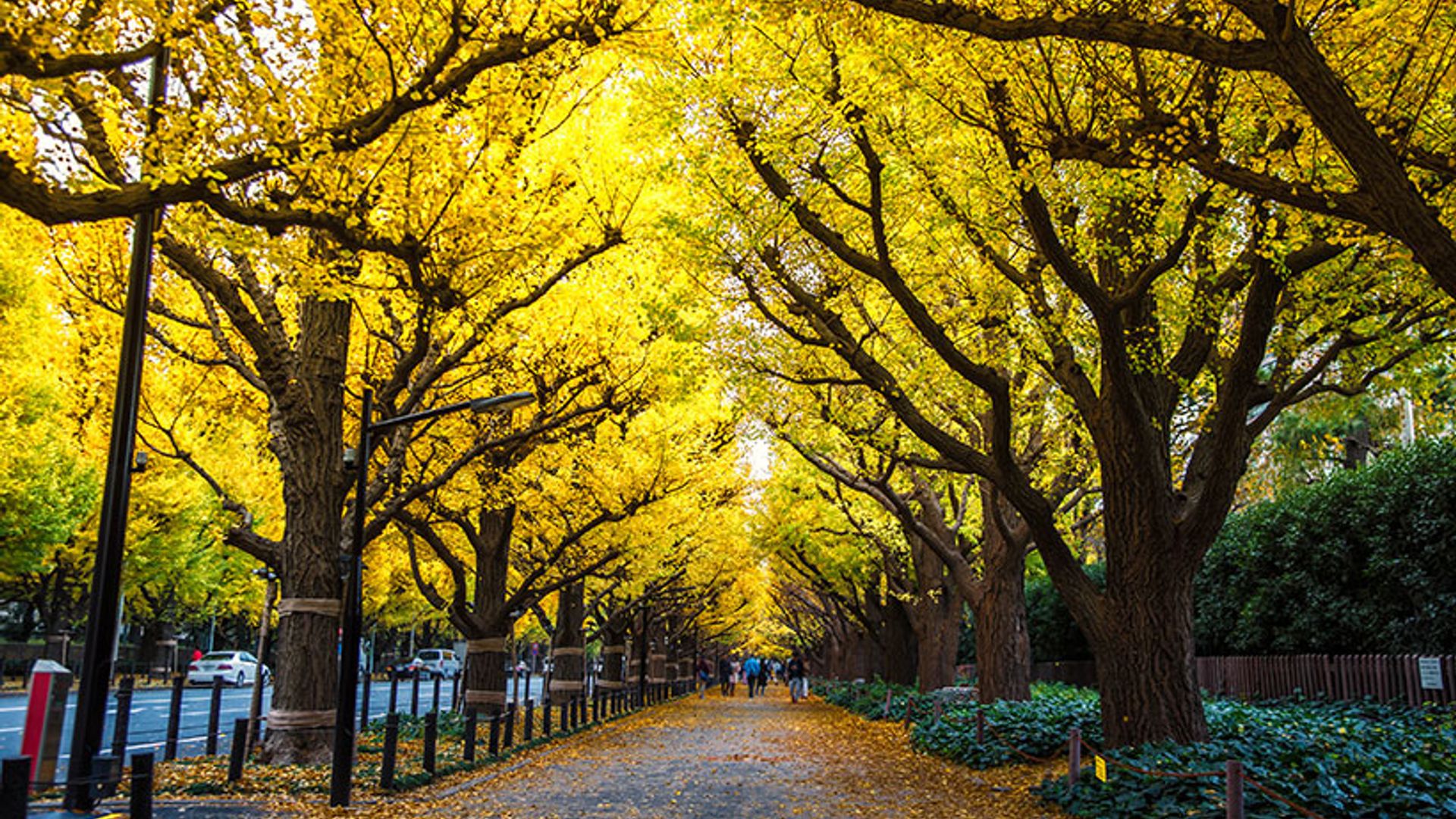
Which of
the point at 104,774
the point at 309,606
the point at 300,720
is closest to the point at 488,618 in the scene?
the point at 300,720

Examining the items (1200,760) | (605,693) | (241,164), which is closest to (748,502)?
(605,693)

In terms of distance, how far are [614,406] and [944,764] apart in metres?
7.04

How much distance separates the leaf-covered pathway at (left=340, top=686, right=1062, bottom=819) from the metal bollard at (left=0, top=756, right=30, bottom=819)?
200 inches

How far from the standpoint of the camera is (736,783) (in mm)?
12492

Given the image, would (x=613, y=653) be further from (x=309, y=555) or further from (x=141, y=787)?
(x=141, y=787)

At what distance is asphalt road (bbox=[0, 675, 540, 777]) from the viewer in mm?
15477

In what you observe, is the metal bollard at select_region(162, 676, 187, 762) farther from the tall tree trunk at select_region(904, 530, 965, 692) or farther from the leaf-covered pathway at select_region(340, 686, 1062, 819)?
the tall tree trunk at select_region(904, 530, 965, 692)

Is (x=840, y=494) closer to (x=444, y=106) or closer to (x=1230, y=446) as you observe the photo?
(x=1230, y=446)

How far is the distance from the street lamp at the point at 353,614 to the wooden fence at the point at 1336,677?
9579 mm

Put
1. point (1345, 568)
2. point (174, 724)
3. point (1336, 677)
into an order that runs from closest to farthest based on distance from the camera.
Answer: point (174, 724), point (1336, 677), point (1345, 568)

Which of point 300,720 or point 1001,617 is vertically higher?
point 1001,617

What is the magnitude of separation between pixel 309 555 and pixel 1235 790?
986 cm

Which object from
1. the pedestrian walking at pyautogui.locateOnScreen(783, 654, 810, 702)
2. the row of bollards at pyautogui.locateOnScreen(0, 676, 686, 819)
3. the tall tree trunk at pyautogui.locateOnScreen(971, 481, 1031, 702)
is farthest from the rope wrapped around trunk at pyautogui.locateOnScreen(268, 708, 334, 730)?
the pedestrian walking at pyautogui.locateOnScreen(783, 654, 810, 702)

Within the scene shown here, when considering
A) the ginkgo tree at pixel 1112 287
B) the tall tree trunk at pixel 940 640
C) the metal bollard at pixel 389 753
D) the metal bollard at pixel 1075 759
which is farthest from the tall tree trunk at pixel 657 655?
the ginkgo tree at pixel 1112 287
